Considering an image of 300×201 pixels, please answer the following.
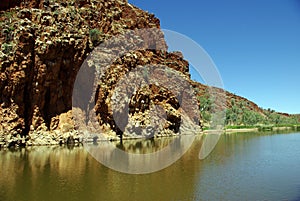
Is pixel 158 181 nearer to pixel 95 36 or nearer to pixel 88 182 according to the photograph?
pixel 88 182

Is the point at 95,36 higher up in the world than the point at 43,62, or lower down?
higher up

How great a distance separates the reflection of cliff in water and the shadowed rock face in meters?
15.1

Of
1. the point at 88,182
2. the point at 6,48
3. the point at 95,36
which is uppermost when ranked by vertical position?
the point at 95,36

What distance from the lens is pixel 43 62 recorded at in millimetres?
38344

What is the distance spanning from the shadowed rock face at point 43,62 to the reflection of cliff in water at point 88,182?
15.1 m

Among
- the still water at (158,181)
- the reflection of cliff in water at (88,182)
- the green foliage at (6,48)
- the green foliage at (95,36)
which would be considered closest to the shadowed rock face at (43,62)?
the green foliage at (6,48)

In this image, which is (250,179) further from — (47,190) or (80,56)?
(80,56)

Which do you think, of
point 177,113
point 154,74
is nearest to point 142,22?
point 154,74

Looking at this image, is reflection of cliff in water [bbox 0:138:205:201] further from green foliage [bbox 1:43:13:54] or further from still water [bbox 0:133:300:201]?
green foliage [bbox 1:43:13:54]

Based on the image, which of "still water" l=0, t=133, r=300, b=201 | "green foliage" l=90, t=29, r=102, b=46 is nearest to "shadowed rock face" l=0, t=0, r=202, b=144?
"green foliage" l=90, t=29, r=102, b=46

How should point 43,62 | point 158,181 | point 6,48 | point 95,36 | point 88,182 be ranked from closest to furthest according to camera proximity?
point 88,182 → point 158,181 → point 6,48 → point 43,62 → point 95,36

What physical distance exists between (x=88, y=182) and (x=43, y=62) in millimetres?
26168

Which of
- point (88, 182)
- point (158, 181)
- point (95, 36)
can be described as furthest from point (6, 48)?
point (158, 181)

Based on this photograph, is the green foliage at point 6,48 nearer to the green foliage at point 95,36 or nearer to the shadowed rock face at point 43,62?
the shadowed rock face at point 43,62
